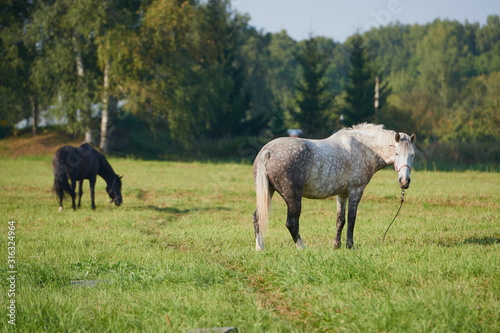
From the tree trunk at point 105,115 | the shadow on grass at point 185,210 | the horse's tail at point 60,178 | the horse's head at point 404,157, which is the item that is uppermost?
the tree trunk at point 105,115

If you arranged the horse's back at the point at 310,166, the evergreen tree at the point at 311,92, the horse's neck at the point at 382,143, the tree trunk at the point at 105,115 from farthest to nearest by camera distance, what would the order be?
the evergreen tree at the point at 311,92 → the tree trunk at the point at 105,115 → the horse's neck at the point at 382,143 → the horse's back at the point at 310,166

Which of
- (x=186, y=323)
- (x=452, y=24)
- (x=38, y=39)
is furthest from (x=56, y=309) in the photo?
(x=452, y=24)

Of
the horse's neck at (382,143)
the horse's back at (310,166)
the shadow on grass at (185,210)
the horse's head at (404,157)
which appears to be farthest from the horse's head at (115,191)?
the horse's head at (404,157)

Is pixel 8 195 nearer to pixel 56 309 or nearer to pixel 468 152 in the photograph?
pixel 56 309

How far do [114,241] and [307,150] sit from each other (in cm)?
383

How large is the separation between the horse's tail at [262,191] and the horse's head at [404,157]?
7.00ft

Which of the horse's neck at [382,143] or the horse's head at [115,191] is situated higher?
the horse's neck at [382,143]

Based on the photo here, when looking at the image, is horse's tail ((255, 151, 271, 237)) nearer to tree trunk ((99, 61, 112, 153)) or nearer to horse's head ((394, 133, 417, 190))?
horse's head ((394, 133, 417, 190))

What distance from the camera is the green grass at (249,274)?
12.7 ft

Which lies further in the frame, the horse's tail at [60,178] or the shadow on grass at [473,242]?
the horse's tail at [60,178]

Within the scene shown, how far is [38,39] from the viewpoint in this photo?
29.0 meters

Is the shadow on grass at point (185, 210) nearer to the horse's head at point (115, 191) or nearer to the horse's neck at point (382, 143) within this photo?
the horse's head at point (115, 191)

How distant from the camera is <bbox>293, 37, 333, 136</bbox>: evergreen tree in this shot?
3725cm

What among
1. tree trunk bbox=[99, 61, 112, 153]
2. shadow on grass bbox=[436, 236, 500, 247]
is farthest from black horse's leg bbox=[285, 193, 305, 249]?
tree trunk bbox=[99, 61, 112, 153]
